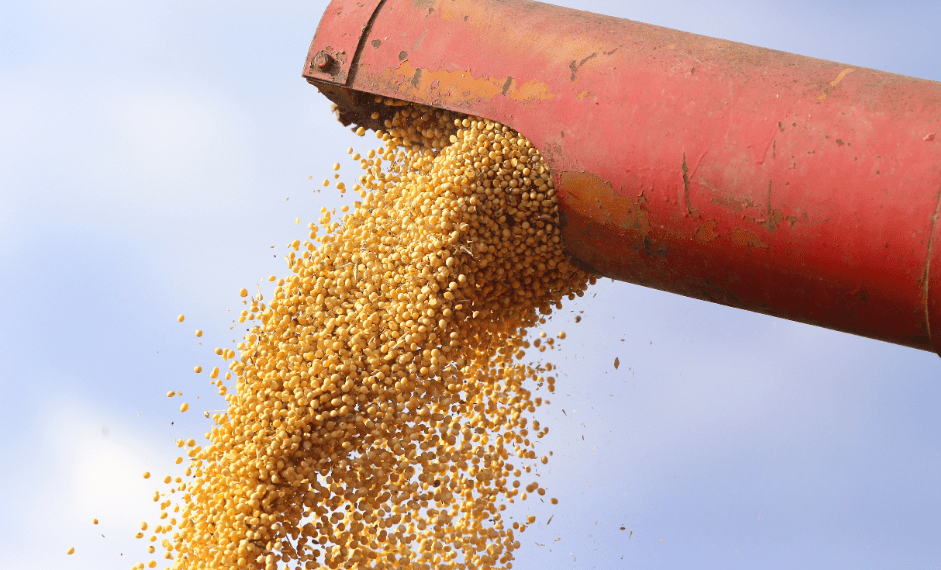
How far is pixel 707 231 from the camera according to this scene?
242cm

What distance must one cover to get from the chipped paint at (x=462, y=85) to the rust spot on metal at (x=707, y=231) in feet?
2.01

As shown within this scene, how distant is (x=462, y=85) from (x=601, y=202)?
592 millimetres

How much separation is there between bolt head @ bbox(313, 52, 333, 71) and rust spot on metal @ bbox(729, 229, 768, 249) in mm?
1438

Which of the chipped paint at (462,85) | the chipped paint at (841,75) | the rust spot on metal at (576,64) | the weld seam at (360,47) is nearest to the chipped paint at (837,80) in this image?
the chipped paint at (841,75)

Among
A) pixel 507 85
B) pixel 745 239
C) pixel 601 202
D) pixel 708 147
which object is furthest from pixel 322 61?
pixel 745 239

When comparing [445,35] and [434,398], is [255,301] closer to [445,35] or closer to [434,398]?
[434,398]

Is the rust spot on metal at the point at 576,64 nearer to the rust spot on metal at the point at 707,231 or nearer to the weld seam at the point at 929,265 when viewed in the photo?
the rust spot on metal at the point at 707,231

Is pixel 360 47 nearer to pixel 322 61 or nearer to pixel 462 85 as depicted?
pixel 322 61

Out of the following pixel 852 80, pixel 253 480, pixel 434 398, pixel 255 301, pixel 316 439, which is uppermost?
pixel 852 80

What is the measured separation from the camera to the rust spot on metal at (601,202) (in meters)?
2.49

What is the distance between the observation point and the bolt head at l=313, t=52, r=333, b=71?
9.13 ft

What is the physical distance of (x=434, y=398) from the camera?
2631 mm

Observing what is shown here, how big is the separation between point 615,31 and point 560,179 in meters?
0.53

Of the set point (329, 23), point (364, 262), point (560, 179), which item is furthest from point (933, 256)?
point (329, 23)
